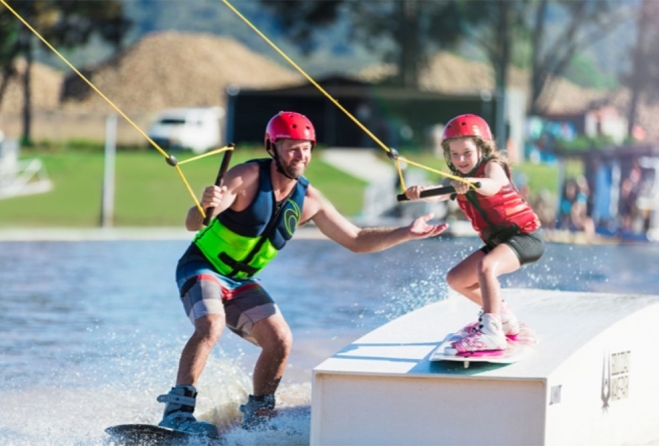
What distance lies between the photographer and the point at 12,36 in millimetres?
44156

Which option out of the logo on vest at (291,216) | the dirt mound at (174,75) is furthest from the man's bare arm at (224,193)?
the dirt mound at (174,75)

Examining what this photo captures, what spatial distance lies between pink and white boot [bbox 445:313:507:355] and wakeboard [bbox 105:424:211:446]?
1348 mm

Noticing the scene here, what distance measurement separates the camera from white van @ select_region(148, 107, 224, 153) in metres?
42.5

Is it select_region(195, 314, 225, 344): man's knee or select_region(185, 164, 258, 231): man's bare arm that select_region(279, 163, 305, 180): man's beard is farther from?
select_region(195, 314, 225, 344): man's knee

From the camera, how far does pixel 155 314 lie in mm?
12336

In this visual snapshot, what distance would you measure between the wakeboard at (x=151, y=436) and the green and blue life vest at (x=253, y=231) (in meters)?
0.97

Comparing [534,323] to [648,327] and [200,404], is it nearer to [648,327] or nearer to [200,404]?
[648,327]

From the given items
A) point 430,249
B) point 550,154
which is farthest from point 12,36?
point 430,249

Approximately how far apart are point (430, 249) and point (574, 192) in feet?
16.6

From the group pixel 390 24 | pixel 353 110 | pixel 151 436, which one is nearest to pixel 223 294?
pixel 151 436

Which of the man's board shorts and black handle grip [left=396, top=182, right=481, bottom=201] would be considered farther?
the man's board shorts

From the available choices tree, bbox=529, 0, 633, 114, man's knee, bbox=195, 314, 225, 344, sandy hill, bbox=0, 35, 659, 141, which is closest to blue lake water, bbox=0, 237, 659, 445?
man's knee, bbox=195, 314, 225, 344

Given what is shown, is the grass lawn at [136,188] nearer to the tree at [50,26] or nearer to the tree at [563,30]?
the tree at [50,26]

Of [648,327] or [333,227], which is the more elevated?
[333,227]
